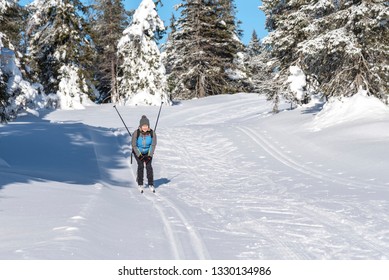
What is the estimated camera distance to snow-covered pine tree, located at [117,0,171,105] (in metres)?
34.9

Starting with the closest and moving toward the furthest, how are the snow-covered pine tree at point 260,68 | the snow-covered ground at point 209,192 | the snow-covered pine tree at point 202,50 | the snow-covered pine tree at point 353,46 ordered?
the snow-covered ground at point 209,192, the snow-covered pine tree at point 353,46, the snow-covered pine tree at point 260,68, the snow-covered pine tree at point 202,50

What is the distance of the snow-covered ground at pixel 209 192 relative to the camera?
5.48 m

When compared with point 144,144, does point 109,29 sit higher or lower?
higher

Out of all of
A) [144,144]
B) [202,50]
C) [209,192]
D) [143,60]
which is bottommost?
[209,192]

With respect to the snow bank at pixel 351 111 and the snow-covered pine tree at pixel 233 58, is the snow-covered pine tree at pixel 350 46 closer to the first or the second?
the snow bank at pixel 351 111

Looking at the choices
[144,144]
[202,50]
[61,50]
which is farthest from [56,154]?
[202,50]

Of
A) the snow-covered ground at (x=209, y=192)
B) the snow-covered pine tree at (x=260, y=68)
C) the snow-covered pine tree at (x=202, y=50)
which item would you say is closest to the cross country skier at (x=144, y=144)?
the snow-covered ground at (x=209, y=192)

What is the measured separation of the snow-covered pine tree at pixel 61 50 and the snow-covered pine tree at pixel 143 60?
10.8 feet

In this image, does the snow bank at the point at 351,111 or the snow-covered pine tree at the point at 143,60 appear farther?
the snow-covered pine tree at the point at 143,60

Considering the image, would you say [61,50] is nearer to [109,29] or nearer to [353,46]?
[109,29]

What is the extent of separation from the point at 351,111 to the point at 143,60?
70.7ft

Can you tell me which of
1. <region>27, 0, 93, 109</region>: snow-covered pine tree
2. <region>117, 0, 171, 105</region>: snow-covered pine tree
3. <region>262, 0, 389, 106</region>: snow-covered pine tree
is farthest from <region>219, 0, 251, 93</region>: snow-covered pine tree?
<region>262, 0, 389, 106</region>: snow-covered pine tree

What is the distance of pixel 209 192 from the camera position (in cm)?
1008
